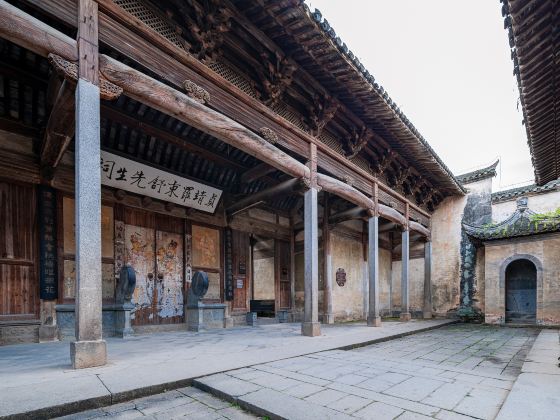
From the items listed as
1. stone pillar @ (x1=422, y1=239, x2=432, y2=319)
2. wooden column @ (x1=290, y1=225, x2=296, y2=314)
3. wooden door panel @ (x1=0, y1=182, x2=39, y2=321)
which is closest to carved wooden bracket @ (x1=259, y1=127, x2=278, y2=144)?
wooden door panel @ (x1=0, y1=182, x2=39, y2=321)

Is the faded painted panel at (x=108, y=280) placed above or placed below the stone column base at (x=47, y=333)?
above

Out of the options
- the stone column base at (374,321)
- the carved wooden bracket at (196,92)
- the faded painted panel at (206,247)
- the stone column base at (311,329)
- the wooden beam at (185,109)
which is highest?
the carved wooden bracket at (196,92)

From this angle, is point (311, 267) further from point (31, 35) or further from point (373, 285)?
point (31, 35)

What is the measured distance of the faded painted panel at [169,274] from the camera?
24.0ft

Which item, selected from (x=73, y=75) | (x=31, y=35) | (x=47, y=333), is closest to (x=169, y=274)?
(x=47, y=333)

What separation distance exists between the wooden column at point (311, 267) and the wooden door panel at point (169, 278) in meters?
3.14

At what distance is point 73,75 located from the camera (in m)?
3.31

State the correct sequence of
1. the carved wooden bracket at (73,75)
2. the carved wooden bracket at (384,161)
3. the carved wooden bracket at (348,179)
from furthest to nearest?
the carved wooden bracket at (384,161) < the carved wooden bracket at (348,179) < the carved wooden bracket at (73,75)

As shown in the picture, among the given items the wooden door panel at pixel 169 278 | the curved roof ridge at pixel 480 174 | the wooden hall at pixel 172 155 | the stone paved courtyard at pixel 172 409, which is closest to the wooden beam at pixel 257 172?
the wooden hall at pixel 172 155

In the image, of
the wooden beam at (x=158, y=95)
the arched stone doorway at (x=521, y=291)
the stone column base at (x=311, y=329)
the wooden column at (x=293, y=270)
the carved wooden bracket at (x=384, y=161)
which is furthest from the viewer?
the wooden column at (x=293, y=270)

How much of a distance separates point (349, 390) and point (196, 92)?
13.0 feet

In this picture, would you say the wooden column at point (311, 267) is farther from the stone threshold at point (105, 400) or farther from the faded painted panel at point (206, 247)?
the faded painted panel at point (206, 247)

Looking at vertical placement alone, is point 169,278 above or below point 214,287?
above

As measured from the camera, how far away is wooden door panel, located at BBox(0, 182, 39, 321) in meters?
5.18
